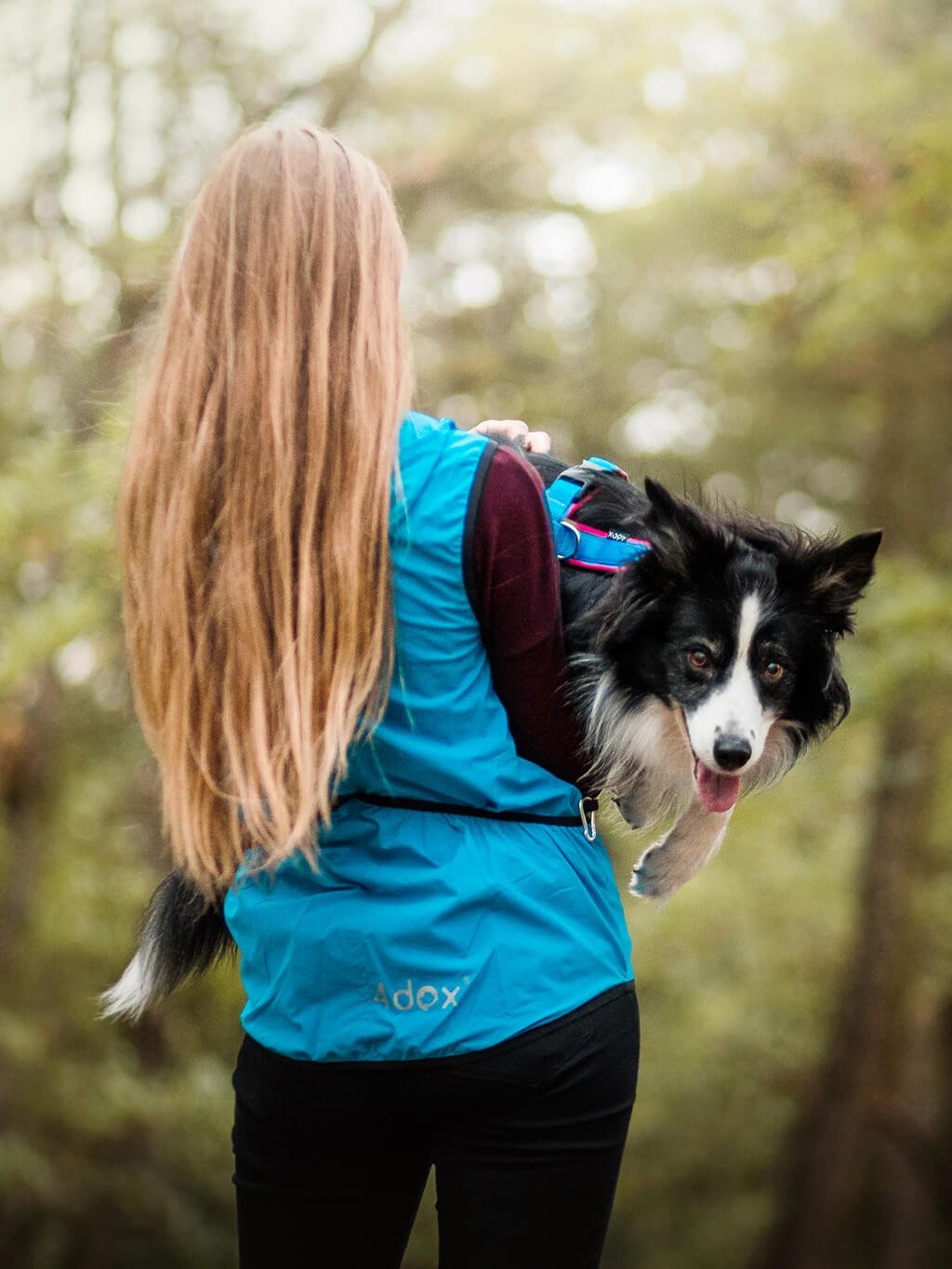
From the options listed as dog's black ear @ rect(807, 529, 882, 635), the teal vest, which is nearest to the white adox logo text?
the teal vest

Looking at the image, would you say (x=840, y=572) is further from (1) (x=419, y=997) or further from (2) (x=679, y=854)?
(1) (x=419, y=997)

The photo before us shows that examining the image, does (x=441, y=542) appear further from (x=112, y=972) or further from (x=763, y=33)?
(x=112, y=972)

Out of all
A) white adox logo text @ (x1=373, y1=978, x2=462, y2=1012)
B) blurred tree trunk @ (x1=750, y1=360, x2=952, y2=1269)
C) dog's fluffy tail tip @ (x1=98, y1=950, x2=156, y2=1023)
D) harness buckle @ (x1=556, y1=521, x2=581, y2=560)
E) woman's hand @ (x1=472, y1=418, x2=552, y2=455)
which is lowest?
blurred tree trunk @ (x1=750, y1=360, x2=952, y2=1269)

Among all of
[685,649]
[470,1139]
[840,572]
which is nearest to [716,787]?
[685,649]

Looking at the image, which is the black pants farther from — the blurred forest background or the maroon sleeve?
the blurred forest background

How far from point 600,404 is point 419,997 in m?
8.87

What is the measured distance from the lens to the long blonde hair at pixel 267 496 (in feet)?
5.61

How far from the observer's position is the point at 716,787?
7.04 feet

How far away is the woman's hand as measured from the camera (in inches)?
81.7

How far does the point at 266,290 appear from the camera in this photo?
178 centimetres

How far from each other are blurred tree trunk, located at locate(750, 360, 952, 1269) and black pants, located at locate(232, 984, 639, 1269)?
8463 mm

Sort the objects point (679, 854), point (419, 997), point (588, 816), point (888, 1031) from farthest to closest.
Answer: point (888, 1031)
point (679, 854)
point (588, 816)
point (419, 997)

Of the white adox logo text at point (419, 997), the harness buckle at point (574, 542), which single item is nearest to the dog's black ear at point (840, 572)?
the harness buckle at point (574, 542)

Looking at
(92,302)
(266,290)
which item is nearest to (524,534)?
(266,290)
